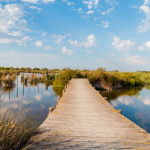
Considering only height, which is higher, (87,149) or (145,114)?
(87,149)

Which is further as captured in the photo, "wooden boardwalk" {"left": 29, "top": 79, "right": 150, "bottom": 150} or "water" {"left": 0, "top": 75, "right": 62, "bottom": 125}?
"water" {"left": 0, "top": 75, "right": 62, "bottom": 125}

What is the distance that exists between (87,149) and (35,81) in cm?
2063

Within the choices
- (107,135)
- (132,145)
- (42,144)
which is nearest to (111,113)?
(107,135)

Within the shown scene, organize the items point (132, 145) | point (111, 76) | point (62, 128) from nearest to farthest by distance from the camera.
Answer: point (132, 145), point (62, 128), point (111, 76)

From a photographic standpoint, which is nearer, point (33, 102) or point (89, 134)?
point (89, 134)

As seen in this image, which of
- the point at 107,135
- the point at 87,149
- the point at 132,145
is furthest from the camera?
the point at 107,135

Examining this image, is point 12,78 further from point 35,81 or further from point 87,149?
point 87,149

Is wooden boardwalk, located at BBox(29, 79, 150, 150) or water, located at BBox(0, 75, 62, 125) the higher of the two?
wooden boardwalk, located at BBox(29, 79, 150, 150)

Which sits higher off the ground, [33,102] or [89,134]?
[89,134]

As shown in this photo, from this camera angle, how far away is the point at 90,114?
389 cm

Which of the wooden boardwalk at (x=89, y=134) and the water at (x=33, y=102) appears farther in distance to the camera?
the water at (x=33, y=102)

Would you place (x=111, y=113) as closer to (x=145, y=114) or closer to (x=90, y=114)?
(x=90, y=114)

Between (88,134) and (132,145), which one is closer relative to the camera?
(132,145)

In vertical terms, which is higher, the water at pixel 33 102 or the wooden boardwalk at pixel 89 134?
the wooden boardwalk at pixel 89 134
